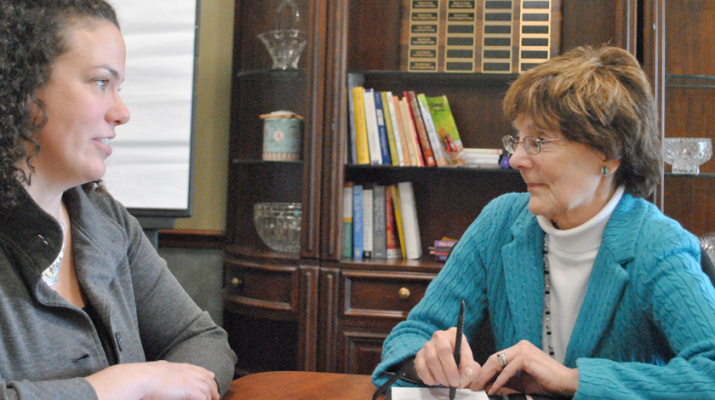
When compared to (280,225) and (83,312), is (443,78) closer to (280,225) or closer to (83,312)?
(280,225)

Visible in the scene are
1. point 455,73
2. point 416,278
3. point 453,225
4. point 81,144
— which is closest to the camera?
point 81,144

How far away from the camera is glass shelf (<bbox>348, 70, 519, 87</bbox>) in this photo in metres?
2.50

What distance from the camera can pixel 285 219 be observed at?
251 centimetres

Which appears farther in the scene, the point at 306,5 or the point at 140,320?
the point at 306,5

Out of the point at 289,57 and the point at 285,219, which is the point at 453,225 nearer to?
the point at 285,219

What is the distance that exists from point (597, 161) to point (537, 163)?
136 mm

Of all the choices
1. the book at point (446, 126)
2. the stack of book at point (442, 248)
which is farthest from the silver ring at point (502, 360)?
the book at point (446, 126)

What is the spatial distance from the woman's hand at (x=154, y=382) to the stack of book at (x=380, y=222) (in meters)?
1.42

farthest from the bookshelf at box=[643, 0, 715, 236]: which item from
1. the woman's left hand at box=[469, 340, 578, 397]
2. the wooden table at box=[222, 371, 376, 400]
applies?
the wooden table at box=[222, 371, 376, 400]

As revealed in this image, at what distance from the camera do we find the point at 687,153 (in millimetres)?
2312

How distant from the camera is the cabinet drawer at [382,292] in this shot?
234cm

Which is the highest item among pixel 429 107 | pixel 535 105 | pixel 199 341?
pixel 429 107

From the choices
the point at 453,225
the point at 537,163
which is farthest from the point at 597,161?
the point at 453,225

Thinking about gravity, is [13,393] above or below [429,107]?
below
